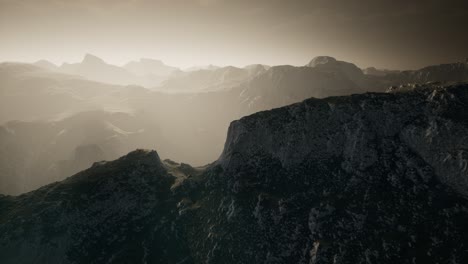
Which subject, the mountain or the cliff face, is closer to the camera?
the mountain

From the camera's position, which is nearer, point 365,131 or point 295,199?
point 295,199

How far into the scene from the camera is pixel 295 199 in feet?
187

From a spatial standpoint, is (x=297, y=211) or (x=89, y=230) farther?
(x=89, y=230)

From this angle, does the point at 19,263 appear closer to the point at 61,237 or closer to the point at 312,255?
the point at 61,237

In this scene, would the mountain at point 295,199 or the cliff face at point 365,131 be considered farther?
the cliff face at point 365,131

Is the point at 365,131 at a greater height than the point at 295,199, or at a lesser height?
greater

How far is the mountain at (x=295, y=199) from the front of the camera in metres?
46.1

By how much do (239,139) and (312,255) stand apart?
33266 mm

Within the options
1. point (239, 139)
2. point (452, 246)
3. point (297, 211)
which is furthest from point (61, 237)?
point (452, 246)

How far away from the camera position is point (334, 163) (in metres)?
60.0

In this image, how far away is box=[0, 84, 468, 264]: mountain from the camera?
46.1m

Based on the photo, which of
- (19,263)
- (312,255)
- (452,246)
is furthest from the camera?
(19,263)

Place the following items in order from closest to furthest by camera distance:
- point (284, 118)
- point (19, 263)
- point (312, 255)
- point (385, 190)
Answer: point (312, 255) → point (385, 190) → point (19, 263) → point (284, 118)

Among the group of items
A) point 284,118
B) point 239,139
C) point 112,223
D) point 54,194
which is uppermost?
point 284,118
